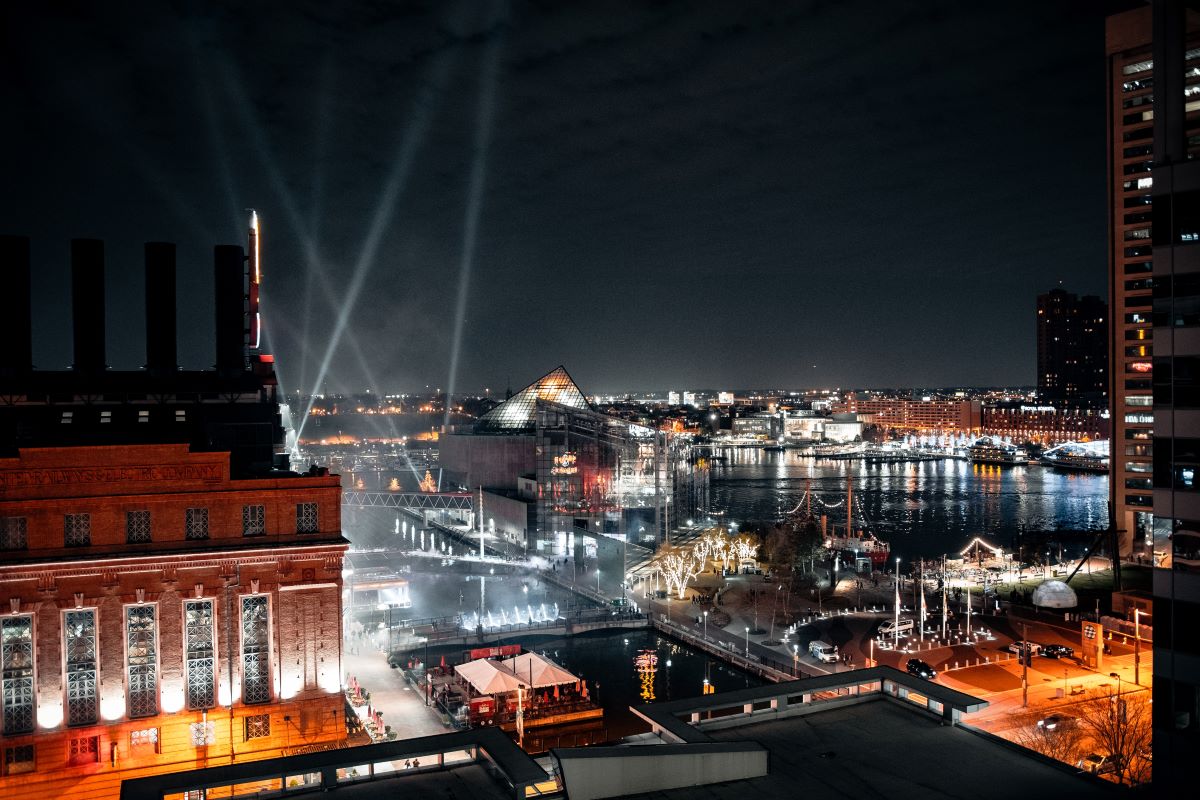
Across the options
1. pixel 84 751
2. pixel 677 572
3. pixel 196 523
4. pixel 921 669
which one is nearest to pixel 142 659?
pixel 84 751

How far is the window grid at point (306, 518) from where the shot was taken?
27578mm

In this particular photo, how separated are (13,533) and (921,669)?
30966mm

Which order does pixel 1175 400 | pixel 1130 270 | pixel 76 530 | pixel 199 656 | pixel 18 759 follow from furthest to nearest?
pixel 1130 270 → pixel 199 656 → pixel 76 530 → pixel 18 759 → pixel 1175 400

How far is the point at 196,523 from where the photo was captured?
2652 centimetres

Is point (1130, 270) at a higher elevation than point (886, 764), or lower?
higher

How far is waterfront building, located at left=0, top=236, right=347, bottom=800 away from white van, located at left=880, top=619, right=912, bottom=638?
24984 millimetres

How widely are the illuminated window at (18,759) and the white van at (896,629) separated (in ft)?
106

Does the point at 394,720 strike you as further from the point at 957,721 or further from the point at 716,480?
the point at 716,480

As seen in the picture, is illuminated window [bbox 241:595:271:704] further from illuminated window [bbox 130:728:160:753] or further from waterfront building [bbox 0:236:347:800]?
illuminated window [bbox 130:728:160:753]

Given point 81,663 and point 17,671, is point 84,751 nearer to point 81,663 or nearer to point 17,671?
point 81,663

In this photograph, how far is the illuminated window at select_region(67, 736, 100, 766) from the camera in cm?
2461

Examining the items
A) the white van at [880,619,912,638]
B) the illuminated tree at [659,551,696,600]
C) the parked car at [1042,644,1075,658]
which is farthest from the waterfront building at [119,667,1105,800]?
the illuminated tree at [659,551,696,600]

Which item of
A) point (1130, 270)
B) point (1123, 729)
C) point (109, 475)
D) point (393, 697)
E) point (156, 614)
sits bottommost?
point (393, 697)

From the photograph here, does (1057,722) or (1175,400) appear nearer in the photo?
(1175,400)
